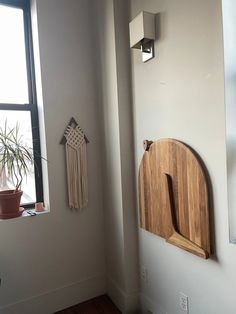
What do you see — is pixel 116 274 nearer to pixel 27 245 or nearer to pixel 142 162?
pixel 27 245

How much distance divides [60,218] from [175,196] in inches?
41.0

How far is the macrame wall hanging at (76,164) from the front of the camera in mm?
2062

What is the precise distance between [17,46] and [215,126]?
1.78 metres

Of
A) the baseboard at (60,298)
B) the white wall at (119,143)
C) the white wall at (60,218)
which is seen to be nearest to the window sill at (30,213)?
the white wall at (60,218)

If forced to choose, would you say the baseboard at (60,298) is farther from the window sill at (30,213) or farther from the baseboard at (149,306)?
the window sill at (30,213)

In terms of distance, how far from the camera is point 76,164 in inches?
82.6

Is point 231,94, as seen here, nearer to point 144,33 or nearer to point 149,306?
point 144,33

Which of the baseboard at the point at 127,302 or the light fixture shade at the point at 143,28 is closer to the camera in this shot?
the light fixture shade at the point at 143,28

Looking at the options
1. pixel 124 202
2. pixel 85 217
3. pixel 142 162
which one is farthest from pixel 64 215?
pixel 142 162

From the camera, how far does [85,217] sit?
2.18m

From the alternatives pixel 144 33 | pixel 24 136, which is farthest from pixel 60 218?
pixel 144 33

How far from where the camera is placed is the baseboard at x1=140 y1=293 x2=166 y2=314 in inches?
70.3

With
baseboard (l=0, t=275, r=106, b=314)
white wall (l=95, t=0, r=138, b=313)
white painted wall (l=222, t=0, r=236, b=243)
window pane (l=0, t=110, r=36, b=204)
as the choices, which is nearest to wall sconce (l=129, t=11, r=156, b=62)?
white wall (l=95, t=0, r=138, b=313)

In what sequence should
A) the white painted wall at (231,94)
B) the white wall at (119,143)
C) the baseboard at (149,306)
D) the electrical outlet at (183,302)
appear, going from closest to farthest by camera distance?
the white painted wall at (231,94) → the electrical outlet at (183,302) → the baseboard at (149,306) → the white wall at (119,143)
